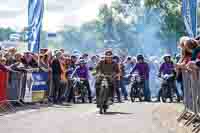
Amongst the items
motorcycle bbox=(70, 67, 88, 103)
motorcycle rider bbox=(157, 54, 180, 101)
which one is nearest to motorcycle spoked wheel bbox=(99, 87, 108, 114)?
motorcycle bbox=(70, 67, 88, 103)

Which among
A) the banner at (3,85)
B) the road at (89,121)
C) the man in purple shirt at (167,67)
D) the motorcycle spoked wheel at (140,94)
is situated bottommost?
the road at (89,121)

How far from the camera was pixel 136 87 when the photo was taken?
29188 millimetres

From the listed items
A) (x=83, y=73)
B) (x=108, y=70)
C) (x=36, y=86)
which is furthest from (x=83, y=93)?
(x=108, y=70)

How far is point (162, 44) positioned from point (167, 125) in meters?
59.0

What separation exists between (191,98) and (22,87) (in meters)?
8.99

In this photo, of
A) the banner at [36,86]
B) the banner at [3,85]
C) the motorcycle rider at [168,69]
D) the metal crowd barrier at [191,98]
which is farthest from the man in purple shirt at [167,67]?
the metal crowd barrier at [191,98]

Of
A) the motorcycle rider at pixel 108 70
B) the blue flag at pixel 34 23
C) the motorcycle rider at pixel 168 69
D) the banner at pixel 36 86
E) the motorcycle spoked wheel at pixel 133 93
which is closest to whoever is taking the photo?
the motorcycle rider at pixel 108 70

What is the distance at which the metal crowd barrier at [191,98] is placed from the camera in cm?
A: 1463

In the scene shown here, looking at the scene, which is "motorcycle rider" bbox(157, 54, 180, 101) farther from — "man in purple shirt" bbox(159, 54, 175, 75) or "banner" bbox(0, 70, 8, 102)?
"banner" bbox(0, 70, 8, 102)

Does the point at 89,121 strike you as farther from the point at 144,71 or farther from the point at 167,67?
the point at 144,71

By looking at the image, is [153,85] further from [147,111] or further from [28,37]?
[147,111]

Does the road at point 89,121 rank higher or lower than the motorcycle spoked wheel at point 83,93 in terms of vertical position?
lower

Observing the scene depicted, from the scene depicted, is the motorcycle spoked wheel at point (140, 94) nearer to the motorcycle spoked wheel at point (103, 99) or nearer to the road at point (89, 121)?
the road at point (89, 121)

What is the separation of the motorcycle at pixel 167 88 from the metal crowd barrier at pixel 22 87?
4.67 m
